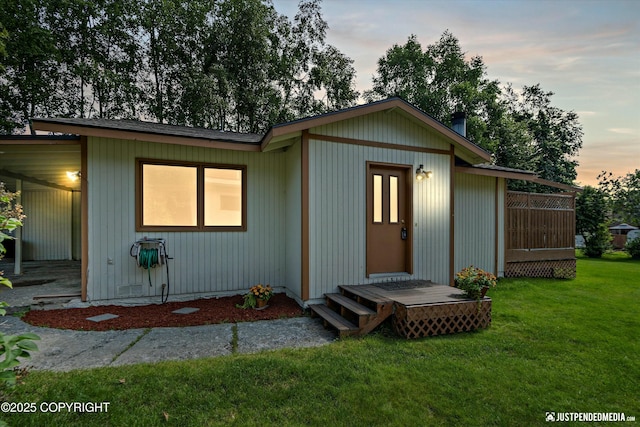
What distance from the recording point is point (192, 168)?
5.25 meters

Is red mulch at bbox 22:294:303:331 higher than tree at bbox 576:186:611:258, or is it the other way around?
tree at bbox 576:186:611:258

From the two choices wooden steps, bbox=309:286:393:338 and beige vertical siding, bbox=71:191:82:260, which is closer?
wooden steps, bbox=309:286:393:338

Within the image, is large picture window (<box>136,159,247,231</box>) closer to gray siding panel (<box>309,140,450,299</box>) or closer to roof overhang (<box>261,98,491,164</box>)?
roof overhang (<box>261,98,491,164</box>)

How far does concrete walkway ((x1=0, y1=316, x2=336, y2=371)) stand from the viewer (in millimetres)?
2945

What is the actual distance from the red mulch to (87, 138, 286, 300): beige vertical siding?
0.34m

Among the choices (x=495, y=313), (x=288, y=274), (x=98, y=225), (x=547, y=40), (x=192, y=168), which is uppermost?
(x=547, y=40)

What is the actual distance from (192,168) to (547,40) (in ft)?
28.2

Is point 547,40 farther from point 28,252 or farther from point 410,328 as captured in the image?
point 28,252

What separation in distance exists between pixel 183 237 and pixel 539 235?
359 inches

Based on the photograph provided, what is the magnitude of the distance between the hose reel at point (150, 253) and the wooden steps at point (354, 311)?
2634mm

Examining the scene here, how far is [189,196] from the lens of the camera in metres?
5.23

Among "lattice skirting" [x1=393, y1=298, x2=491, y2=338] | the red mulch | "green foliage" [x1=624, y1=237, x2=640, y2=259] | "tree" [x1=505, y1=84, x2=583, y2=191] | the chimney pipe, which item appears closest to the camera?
"lattice skirting" [x1=393, y1=298, x2=491, y2=338]

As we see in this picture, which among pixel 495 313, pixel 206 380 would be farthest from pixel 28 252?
pixel 495 313

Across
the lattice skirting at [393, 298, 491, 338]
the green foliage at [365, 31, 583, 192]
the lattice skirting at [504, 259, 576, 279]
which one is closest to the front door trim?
the lattice skirting at [393, 298, 491, 338]
